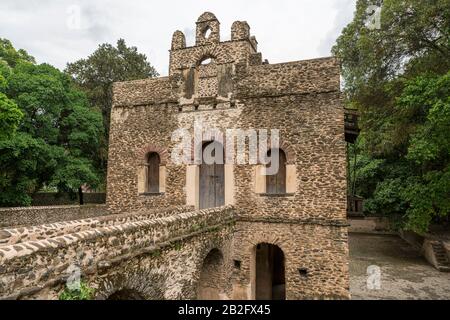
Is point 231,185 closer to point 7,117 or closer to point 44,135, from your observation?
point 7,117

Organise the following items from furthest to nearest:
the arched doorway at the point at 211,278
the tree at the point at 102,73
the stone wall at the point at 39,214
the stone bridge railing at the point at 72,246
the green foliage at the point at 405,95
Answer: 1. the tree at the point at 102,73
2. the stone wall at the point at 39,214
3. the green foliage at the point at 405,95
4. the arched doorway at the point at 211,278
5. the stone bridge railing at the point at 72,246

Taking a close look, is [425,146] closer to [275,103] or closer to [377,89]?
[377,89]

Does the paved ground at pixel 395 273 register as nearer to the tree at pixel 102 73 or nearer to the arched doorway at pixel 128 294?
the arched doorway at pixel 128 294

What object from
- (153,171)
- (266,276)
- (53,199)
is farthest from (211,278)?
(53,199)

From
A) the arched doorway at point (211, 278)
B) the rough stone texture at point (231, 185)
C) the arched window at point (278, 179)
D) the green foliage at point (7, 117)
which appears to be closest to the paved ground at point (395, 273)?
the rough stone texture at point (231, 185)

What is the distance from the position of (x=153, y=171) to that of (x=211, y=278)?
→ 209 inches

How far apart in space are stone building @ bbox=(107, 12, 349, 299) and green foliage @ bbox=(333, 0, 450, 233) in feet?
11.3

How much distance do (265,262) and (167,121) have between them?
7.51m

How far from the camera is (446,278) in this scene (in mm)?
15070

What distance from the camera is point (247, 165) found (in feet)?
39.2

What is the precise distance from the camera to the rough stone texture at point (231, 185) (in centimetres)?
771

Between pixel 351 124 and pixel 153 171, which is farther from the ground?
pixel 351 124

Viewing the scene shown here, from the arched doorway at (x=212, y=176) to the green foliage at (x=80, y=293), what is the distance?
7.88 metres

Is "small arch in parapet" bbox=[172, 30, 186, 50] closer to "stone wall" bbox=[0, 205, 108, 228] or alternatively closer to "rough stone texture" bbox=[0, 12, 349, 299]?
"rough stone texture" bbox=[0, 12, 349, 299]
